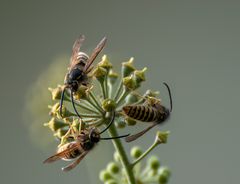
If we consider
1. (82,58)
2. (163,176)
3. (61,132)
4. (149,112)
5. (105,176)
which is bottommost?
(163,176)

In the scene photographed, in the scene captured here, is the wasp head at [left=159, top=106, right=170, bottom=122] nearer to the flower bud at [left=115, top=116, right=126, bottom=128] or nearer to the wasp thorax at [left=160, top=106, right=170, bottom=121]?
the wasp thorax at [left=160, top=106, right=170, bottom=121]

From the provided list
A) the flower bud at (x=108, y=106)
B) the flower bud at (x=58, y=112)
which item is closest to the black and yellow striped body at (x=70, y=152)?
the flower bud at (x=58, y=112)

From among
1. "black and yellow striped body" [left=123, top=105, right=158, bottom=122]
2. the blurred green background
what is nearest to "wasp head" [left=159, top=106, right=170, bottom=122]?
"black and yellow striped body" [left=123, top=105, right=158, bottom=122]

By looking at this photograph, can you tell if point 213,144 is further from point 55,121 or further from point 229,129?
point 55,121

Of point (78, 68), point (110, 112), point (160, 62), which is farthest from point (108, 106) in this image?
point (160, 62)

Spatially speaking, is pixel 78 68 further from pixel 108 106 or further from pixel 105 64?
pixel 108 106

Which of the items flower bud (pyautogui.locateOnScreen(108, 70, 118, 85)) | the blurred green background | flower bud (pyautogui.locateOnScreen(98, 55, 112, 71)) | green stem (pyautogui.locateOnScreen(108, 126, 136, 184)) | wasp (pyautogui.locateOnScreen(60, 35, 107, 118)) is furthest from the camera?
the blurred green background

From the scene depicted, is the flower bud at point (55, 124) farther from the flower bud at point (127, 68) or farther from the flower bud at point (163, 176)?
the flower bud at point (163, 176)
